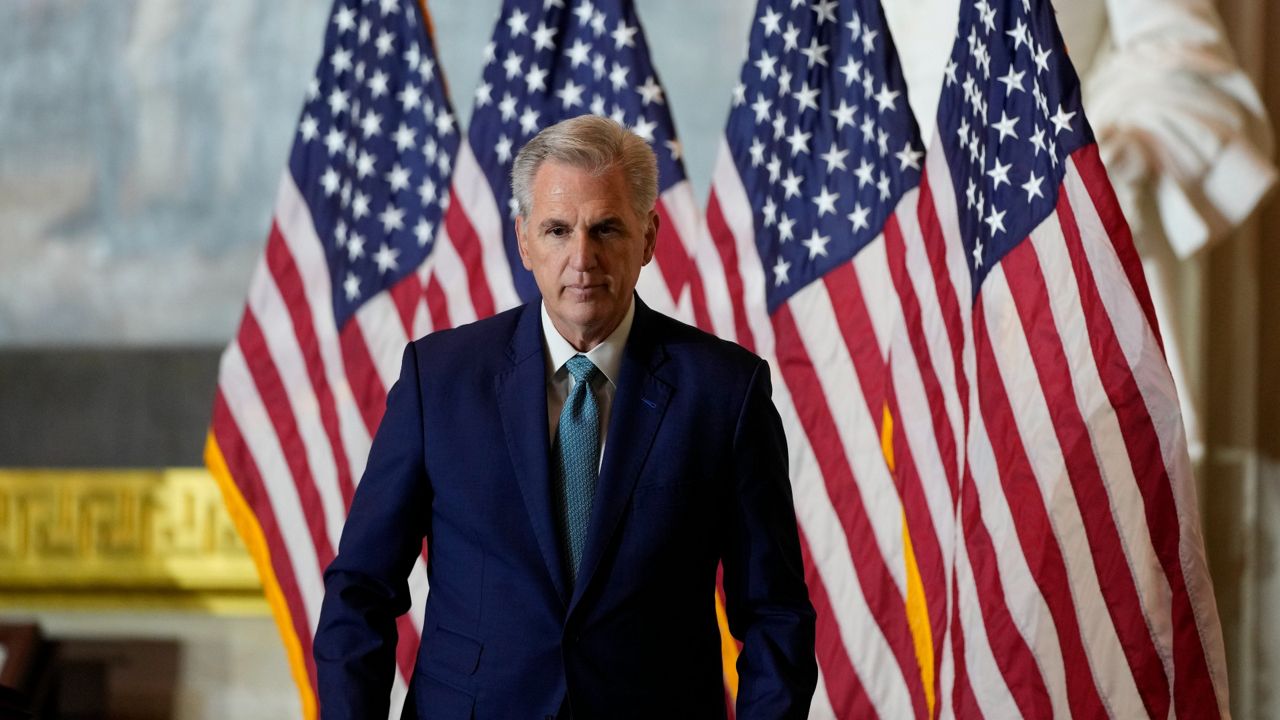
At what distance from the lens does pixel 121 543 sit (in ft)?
15.4

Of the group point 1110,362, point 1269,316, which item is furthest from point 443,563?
point 1269,316

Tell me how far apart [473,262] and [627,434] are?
6.55ft

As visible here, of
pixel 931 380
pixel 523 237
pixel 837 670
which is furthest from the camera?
pixel 837 670

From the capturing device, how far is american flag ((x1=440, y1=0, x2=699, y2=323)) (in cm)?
378

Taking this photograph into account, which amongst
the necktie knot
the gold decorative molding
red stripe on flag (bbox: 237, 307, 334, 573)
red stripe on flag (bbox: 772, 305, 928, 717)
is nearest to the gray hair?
the necktie knot

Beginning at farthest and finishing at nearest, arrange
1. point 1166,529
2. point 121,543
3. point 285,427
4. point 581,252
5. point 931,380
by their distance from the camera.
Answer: point 121,543, point 285,427, point 931,380, point 1166,529, point 581,252

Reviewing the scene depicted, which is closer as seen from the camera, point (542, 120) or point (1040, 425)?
point (1040, 425)

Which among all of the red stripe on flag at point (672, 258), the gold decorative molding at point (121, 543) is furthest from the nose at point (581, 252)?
the gold decorative molding at point (121, 543)

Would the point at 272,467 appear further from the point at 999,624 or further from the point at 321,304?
the point at 999,624

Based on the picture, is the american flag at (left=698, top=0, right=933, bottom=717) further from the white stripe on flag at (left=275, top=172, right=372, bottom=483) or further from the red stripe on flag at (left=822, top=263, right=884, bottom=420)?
the white stripe on flag at (left=275, top=172, right=372, bottom=483)

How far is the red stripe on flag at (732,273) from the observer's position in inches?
145

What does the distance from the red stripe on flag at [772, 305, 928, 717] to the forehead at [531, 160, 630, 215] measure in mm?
1712

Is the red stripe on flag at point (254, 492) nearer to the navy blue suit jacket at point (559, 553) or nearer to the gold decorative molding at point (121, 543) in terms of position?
the gold decorative molding at point (121, 543)

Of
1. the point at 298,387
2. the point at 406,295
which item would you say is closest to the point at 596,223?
the point at 406,295
